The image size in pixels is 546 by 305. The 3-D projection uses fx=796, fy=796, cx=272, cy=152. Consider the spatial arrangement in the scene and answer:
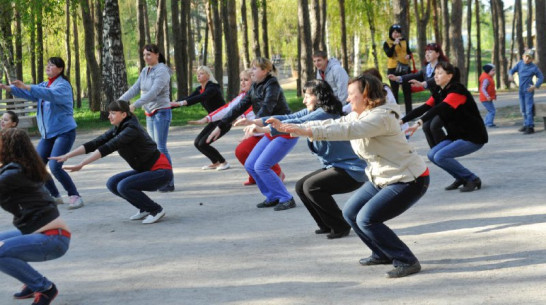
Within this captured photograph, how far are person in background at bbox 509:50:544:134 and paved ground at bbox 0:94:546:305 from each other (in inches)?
205

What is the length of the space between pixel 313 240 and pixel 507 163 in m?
5.64

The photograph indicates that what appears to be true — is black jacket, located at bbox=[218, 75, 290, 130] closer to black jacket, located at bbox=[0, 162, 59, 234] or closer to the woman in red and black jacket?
the woman in red and black jacket

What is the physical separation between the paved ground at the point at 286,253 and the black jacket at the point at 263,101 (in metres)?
1.15

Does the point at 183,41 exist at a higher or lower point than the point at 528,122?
higher

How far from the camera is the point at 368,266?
670 cm

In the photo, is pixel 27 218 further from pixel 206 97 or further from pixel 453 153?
pixel 206 97

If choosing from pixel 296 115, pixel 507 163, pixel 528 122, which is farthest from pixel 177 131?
pixel 296 115

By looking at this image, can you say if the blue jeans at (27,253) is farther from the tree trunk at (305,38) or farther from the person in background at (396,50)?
the tree trunk at (305,38)

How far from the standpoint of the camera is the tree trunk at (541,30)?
3697cm

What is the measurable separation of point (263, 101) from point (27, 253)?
5.00 metres

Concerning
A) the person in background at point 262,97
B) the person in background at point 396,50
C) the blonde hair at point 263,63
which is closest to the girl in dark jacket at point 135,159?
the person in background at point 262,97

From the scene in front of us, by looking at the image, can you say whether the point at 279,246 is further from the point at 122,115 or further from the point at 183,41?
the point at 183,41

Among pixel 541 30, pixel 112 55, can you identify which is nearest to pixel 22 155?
pixel 112 55

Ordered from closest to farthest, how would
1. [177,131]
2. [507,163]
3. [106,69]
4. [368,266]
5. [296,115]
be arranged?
[368,266], [296,115], [507,163], [177,131], [106,69]
